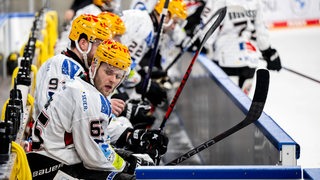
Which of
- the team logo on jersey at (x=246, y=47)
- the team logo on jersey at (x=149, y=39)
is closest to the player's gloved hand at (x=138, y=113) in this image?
the team logo on jersey at (x=149, y=39)

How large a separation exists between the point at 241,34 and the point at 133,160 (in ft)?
10.5

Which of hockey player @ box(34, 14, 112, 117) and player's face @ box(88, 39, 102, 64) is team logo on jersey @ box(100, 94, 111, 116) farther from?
player's face @ box(88, 39, 102, 64)

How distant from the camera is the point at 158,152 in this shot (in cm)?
455

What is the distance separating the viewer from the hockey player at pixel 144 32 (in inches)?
242

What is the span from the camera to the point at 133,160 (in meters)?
4.18

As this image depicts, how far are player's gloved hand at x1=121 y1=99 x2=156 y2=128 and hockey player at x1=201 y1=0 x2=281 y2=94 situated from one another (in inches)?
61.2

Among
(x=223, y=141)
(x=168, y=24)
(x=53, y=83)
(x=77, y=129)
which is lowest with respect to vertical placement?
(x=223, y=141)

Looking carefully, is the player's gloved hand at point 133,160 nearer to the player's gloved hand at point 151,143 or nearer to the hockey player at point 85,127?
the hockey player at point 85,127

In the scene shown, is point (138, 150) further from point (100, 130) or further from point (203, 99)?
point (203, 99)

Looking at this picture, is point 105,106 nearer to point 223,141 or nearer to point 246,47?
point 223,141

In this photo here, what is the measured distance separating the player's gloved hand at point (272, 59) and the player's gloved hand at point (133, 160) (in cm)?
281

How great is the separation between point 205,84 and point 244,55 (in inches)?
28.0

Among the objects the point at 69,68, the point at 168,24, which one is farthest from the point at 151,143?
the point at 168,24

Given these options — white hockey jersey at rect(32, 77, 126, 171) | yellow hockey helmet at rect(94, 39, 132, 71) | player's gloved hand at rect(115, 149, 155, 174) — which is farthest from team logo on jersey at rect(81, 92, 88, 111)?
player's gloved hand at rect(115, 149, 155, 174)
